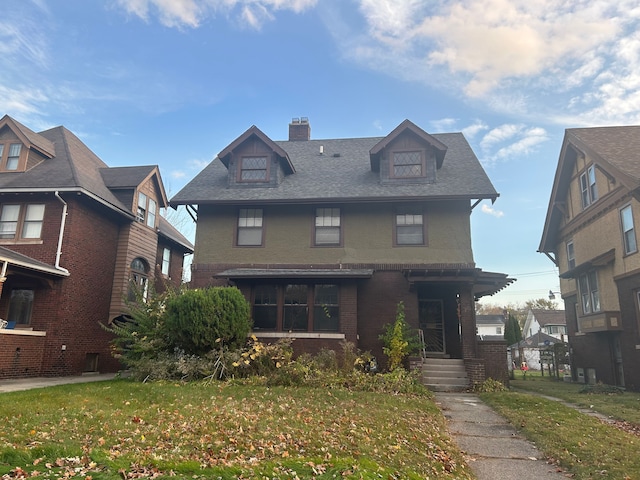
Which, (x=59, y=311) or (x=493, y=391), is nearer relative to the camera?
(x=493, y=391)

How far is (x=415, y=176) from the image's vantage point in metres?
17.7

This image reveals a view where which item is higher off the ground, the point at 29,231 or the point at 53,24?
the point at 53,24

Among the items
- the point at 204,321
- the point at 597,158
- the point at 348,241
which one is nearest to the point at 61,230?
the point at 204,321

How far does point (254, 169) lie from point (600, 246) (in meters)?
13.3

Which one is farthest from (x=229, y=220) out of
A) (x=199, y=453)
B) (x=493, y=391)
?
(x=199, y=453)

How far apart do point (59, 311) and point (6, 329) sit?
5.85 ft

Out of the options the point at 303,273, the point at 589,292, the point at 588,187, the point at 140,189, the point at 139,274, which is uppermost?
the point at 140,189

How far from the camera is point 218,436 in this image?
21.5 feet

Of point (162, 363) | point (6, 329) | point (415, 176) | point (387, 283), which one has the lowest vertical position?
point (162, 363)

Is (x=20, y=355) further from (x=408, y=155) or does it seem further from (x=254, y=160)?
(x=408, y=155)

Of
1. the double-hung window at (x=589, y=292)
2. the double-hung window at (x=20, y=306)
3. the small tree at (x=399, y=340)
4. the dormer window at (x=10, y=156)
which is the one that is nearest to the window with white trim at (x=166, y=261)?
the double-hung window at (x=20, y=306)

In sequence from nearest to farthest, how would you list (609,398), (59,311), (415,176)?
(609,398) → (59,311) → (415,176)

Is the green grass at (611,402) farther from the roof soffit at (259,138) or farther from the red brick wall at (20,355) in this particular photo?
the red brick wall at (20,355)

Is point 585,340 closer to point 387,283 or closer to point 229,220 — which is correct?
point 387,283
